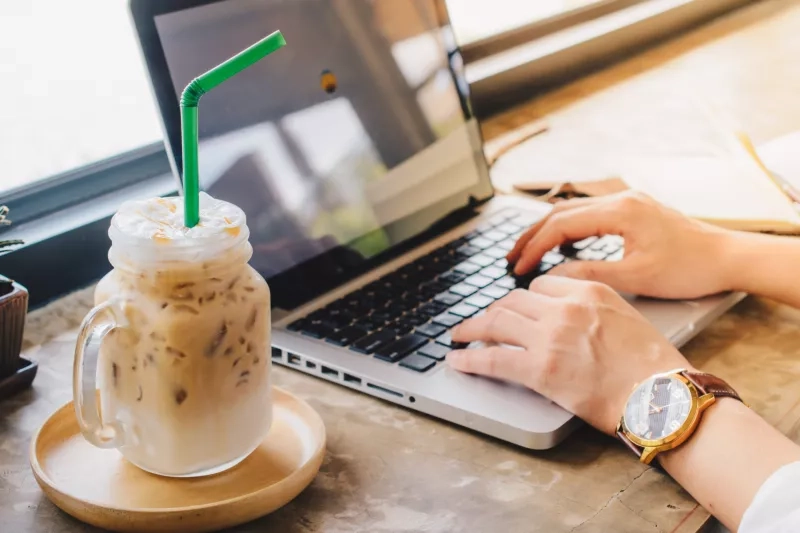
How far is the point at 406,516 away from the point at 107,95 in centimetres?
76

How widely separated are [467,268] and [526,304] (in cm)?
18

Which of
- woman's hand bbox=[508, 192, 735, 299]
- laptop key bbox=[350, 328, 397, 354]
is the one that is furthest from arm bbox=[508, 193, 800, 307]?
laptop key bbox=[350, 328, 397, 354]

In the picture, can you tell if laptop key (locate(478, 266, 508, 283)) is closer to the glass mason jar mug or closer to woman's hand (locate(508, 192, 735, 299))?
woman's hand (locate(508, 192, 735, 299))

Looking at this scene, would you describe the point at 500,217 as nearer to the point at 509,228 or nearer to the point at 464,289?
the point at 509,228

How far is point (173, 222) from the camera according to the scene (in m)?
0.56

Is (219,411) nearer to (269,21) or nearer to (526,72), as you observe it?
(269,21)

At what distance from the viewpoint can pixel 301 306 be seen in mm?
851

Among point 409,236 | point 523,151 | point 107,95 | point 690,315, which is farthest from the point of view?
point 523,151

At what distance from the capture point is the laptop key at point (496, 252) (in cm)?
97

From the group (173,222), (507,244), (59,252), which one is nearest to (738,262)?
(507,244)

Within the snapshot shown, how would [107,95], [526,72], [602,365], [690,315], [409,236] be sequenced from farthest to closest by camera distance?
1. [526,72]
2. [107,95]
3. [409,236]
4. [690,315]
5. [602,365]

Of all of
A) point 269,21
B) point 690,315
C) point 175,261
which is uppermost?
point 269,21

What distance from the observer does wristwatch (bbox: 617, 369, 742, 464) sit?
0.64m

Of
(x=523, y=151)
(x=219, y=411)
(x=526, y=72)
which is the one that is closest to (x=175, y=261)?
(x=219, y=411)
